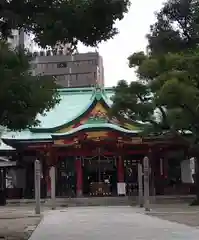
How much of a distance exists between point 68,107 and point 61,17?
30822mm

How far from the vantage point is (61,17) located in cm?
987

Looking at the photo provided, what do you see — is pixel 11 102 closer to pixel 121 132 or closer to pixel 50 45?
pixel 50 45

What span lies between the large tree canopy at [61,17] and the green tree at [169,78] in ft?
30.7

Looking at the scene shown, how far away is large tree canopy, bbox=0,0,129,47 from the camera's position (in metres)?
9.69

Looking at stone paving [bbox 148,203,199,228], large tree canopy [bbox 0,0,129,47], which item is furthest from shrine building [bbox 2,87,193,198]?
large tree canopy [bbox 0,0,129,47]

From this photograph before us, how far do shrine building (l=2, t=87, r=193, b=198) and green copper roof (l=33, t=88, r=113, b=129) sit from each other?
36.3 inches

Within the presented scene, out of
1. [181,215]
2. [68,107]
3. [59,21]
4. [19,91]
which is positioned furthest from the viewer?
[68,107]

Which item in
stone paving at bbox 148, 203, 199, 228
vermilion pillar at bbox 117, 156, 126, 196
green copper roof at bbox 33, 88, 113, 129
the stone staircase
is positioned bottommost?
stone paving at bbox 148, 203, 199, 228

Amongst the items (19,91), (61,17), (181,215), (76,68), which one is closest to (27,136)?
(181,215)

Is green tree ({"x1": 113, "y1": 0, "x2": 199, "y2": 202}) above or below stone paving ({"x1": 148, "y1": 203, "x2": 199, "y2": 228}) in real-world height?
above

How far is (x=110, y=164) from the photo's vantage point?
119 ft

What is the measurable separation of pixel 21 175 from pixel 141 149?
359 inches

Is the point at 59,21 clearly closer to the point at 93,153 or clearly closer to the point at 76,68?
the point at 93,153

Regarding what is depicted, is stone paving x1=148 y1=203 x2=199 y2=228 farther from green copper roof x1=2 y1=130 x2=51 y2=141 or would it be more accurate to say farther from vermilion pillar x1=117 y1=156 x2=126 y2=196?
green copper roof x1=2 y1=130 x2=51 y2=141
